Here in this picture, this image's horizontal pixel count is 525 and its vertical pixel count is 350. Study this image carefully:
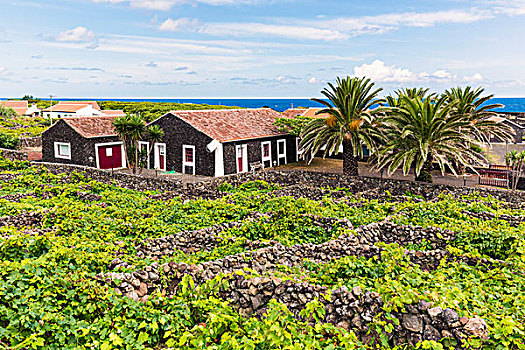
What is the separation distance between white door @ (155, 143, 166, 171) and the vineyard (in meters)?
13.3

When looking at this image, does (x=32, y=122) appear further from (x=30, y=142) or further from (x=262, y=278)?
(x=262, y=278)

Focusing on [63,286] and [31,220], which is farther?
[31,220]

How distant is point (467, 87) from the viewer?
24.3 meters

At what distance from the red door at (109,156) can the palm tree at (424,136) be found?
707 inches

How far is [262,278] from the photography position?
8.20 m

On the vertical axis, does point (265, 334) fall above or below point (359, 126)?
below

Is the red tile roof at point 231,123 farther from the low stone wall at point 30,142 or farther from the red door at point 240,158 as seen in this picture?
the low stone wall at point 30,142

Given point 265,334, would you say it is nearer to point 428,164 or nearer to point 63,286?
point 63,286

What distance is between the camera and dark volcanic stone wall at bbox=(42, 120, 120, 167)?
92.5ft

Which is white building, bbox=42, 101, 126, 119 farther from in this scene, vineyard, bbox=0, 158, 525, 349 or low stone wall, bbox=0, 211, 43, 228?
vineyard, bbox=0, 158, 525, 349

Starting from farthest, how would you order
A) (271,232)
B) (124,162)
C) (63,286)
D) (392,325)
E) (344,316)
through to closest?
(124,162), (271,232), (63,286), (344,316), (392,325)

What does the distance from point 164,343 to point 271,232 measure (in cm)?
567

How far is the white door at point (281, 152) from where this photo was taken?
30.1m

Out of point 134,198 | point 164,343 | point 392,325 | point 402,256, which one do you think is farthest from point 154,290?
point 134,198
